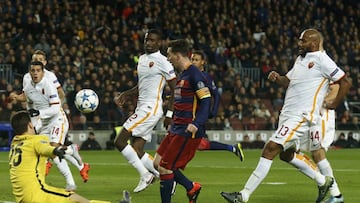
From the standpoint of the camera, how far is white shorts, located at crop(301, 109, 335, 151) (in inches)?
506

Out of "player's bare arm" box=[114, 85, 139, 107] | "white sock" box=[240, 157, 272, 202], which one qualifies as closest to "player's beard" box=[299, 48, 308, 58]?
"white sock" box=[240, 157, 272, 202]

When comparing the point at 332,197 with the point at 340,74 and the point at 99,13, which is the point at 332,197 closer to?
the point at 340,74

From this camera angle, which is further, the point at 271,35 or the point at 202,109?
the point at 271,35

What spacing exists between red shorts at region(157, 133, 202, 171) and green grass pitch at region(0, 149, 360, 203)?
1611 millimetres

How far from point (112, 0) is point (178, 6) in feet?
8.57

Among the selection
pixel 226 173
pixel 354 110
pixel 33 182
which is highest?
pixel 33 182

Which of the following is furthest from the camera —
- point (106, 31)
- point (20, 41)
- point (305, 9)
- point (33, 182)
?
point (305, 9)

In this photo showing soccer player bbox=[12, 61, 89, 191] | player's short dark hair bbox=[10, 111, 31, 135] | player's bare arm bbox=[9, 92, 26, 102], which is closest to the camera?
player's short dark hair bbox=[10, 111, 31, 135]

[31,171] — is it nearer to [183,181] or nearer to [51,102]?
[183,181]

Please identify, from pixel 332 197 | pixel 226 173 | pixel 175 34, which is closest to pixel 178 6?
pixel 175 34

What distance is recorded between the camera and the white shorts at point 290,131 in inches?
483

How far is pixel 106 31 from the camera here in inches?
1287

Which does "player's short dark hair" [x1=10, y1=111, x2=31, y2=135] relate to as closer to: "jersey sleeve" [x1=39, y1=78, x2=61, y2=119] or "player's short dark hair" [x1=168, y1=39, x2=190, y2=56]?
"player's short dark hair" [x1=168, y1=39, x2=190, y2=56]

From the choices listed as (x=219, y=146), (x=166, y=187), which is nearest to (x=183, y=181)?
(x=166, y=187)
